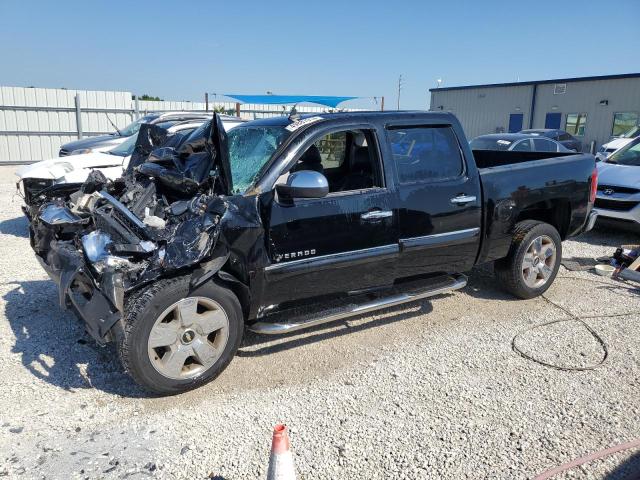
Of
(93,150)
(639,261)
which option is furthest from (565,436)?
(93,150)

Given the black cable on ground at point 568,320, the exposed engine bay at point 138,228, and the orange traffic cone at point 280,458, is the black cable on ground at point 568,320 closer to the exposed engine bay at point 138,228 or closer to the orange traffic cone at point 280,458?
the exposed engine bay at point 138,228

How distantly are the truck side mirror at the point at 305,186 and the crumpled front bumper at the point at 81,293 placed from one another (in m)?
1.31

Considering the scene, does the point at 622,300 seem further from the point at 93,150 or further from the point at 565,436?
the point at 93,150

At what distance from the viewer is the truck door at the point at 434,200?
170 inches

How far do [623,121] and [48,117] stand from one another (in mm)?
26061

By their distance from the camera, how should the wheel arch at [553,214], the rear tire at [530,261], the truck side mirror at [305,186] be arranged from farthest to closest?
1. the wheel arch at [553,214]
2. the rear tire at [530,261]
3. the truck side mirror at [305,186]

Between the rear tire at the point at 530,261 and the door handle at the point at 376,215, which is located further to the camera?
the rear tire at the point at 530,261

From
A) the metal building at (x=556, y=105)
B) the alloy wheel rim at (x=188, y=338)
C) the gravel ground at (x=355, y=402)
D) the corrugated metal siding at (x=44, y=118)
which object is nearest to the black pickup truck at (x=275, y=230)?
the alloy wheel rim at (x=188, y=338)

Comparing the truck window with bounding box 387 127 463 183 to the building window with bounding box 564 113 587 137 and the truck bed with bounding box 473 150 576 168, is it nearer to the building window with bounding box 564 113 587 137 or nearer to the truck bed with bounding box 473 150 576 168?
the truck bed with bounding box 473 150 576 168

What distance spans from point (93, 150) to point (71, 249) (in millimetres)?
7204

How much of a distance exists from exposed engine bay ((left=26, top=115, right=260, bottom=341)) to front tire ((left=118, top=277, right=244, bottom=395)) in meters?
0.13

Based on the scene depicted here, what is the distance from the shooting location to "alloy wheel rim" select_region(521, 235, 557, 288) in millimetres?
5312

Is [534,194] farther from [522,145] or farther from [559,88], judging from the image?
[559,88]

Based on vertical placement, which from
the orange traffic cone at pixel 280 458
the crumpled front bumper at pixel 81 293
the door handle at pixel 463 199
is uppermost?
the door handle at pixel 463 199
